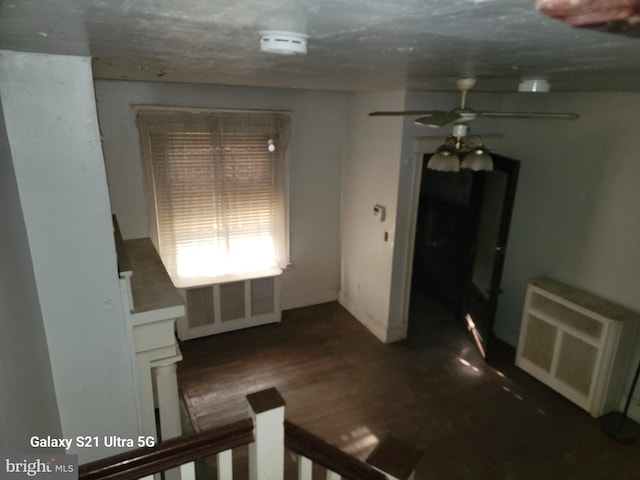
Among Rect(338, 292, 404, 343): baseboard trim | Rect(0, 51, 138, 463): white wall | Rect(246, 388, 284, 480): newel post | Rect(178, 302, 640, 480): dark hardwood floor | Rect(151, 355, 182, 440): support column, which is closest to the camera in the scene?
Rect(246, 388, 284, 480): newel post

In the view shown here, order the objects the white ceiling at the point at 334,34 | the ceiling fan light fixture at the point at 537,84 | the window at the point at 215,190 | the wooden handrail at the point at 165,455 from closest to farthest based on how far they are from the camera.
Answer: the white ceiling at the point at 334,34, the wooden handrail at the point at 165,455, the ceiling fan light fixture at the point at 537,84, the window at the point at 215,190

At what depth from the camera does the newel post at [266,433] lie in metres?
1.31

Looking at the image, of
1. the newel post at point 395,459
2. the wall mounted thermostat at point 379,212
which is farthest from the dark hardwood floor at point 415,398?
the newel post at point 395,459

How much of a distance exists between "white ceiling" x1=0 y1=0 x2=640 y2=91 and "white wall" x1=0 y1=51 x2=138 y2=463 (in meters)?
0.18

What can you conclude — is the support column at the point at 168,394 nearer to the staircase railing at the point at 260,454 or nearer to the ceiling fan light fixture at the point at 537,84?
the staircase railing at the point at 260,454

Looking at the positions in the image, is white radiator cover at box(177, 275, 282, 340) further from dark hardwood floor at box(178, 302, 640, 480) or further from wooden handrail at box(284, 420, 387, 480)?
wooden handrail at box(284, 420, 387, 480)

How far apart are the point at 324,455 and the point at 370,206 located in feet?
10.3

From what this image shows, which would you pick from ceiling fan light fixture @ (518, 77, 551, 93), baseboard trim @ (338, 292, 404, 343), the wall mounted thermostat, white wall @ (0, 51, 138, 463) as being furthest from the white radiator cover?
ceiling fan light fixture @ (518, 77, 551, 93)

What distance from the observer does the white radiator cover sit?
411cm

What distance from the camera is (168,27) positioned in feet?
3.67

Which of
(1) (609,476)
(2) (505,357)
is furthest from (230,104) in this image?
(1) (609,476)

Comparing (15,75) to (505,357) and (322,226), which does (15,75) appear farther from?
(505,357)

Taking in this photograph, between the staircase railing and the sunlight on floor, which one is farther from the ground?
the staircase railing

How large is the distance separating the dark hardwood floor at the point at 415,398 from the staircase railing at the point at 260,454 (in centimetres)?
150
